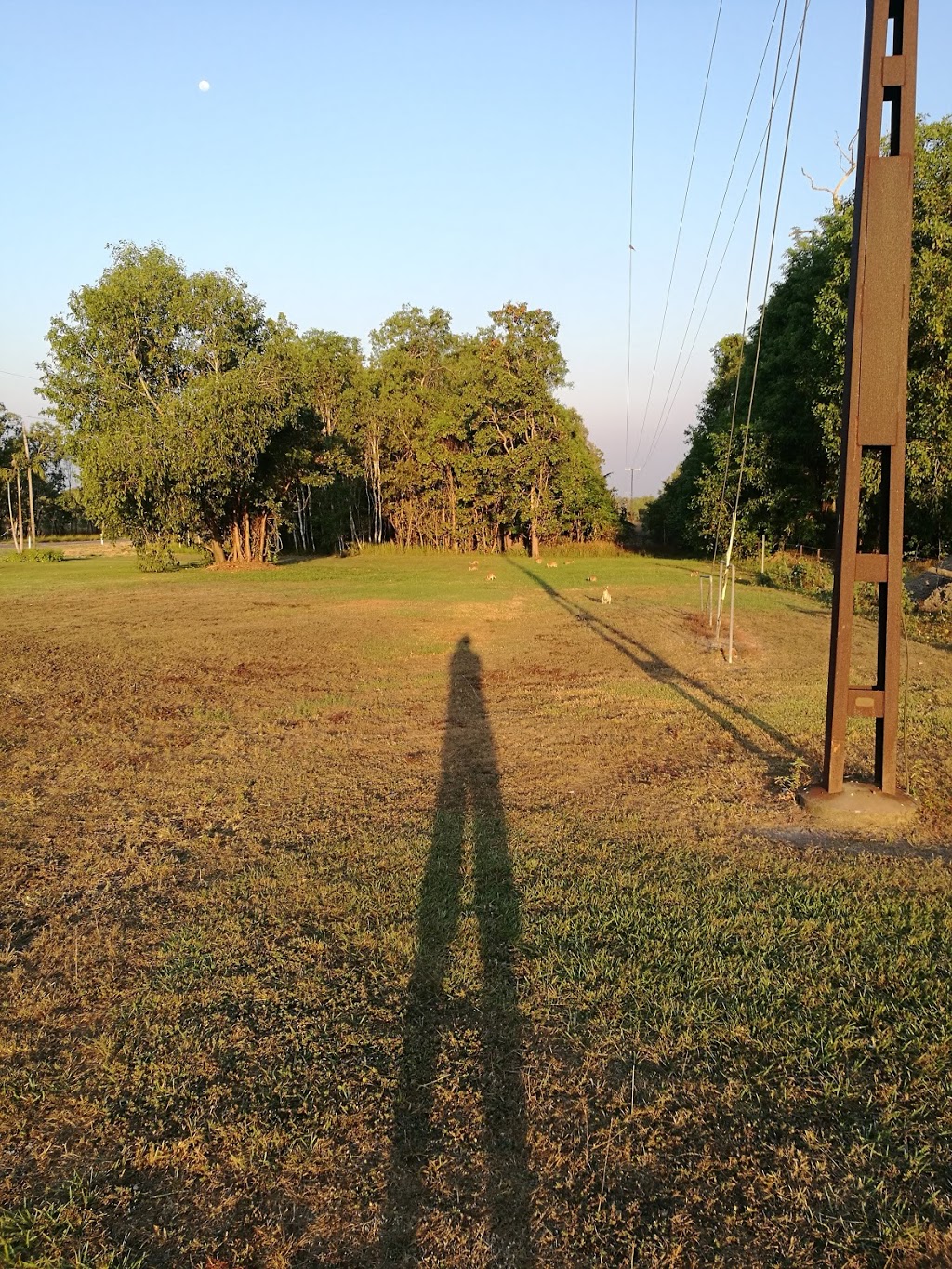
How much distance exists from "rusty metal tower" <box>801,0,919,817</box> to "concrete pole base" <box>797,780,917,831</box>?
17 mm

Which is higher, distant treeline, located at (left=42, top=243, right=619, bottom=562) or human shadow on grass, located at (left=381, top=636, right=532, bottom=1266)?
distant treeline, located at (left=42, top=243, right=619, bottom=562)

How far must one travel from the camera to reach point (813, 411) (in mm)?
23406

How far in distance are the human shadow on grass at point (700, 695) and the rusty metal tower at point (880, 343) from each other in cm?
163

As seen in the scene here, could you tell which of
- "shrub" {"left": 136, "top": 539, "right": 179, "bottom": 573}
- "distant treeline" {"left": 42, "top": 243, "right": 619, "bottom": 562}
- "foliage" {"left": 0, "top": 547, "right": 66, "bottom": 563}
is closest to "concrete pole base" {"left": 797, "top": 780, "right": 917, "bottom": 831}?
"distant treeline" {"left": 42, "top": 243, "right": 619, "bottom": 562}

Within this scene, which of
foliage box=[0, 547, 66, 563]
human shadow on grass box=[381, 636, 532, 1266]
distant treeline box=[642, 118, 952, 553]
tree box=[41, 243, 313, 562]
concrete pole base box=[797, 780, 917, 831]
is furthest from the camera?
foliage box=[0, 547, 66, 563]

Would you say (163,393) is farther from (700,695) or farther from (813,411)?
(700,695)

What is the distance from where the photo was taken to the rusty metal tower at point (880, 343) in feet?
15.8

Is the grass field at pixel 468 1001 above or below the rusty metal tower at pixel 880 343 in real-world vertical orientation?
below

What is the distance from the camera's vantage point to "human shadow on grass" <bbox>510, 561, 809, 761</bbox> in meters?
6.99

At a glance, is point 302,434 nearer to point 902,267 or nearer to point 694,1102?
point 902,267

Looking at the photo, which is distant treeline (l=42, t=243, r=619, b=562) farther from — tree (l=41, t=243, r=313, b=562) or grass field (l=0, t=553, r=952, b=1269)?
grass field (l=0, t=553, r=952, b=1269)

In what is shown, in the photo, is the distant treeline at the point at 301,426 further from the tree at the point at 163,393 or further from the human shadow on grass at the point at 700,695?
the human shadow on grass at the point at 700,695

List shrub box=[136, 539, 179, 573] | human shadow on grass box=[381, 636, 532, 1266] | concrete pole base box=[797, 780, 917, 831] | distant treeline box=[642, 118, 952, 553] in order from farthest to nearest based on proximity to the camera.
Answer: shrub box=[136, 539, 179, 573], distant treeline box=[642, 118, 952, 553], concrete pole base box=[797, 780, 917, 831], human shadow on grass box=[381, 636, 532, 1266]

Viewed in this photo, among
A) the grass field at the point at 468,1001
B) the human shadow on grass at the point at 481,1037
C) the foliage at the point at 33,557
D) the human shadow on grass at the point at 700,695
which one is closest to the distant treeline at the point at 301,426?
the foliage at the point at 33,557
